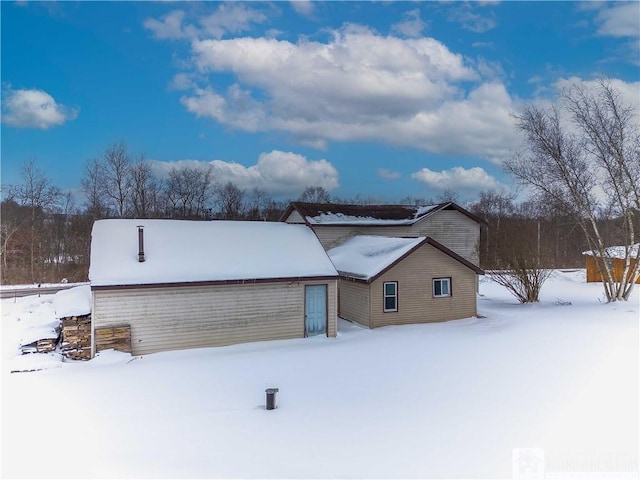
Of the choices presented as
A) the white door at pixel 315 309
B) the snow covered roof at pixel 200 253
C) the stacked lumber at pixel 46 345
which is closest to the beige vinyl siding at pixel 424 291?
the white door at pixel 315 309

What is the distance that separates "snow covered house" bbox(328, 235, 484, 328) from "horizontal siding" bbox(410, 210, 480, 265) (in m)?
7.00

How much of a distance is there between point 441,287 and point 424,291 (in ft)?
3.09

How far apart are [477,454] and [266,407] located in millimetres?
3960

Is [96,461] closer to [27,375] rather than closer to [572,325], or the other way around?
[27,375]

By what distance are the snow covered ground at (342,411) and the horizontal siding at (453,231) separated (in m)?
11.9

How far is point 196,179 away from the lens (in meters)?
47.9

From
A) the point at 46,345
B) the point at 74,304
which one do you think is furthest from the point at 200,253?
the point at 46,345

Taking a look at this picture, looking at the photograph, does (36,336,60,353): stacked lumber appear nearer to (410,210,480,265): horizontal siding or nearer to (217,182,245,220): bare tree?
(410,210,480,265): horizontal siding

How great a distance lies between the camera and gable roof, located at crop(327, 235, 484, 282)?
53.4ft

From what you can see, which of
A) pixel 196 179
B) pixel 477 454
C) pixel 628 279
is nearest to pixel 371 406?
pixel 477 454

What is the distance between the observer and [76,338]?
12.0 meters

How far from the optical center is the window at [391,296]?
1647 centimetres

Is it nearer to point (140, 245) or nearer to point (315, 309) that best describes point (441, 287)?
point (315, 309)

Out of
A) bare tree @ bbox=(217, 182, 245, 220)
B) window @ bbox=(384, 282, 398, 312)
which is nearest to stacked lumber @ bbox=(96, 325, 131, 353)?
window @ bbox=(384, 282, 398, 312)
